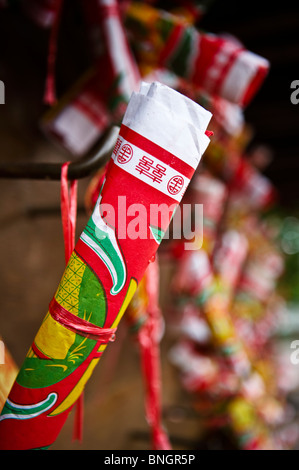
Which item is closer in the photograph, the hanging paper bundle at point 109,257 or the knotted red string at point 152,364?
the hanging paper bundle at point 109,257

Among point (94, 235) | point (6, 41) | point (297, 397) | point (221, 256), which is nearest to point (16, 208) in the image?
point (6, 41)

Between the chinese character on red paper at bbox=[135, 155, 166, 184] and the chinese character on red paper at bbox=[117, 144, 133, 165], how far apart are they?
0.5 inches

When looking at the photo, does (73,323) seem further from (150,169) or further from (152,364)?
(152,364)

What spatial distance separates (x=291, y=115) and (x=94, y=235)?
2.08 m

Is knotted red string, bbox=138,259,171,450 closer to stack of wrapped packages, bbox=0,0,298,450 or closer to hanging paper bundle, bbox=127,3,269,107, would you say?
stack of wrapped packages, bbox=0,0,298,450

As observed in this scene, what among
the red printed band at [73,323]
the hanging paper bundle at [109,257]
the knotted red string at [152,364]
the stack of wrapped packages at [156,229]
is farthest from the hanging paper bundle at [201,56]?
the red printed band at [73,323]

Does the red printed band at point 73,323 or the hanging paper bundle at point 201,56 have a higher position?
the hanging paper bundle at point 201,56

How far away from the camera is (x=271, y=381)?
2.36 meters

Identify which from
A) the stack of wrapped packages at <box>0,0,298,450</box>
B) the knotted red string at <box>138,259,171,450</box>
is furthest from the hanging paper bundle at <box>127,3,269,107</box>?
the knotted red string at <box>138,259,171,450</box>

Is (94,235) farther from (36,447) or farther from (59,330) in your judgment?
(36,447)

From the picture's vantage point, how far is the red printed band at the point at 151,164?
1.40 ft

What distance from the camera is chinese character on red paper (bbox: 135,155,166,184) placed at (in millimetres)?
427

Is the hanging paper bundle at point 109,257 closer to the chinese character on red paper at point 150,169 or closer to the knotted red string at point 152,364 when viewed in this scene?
the chinese character on red paper at point 150,169

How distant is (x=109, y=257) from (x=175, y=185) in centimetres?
11
